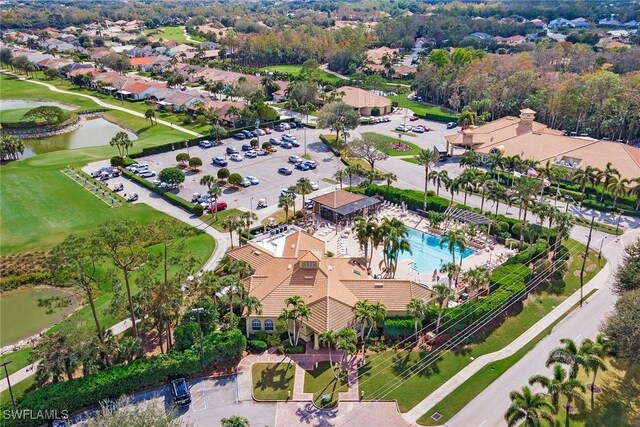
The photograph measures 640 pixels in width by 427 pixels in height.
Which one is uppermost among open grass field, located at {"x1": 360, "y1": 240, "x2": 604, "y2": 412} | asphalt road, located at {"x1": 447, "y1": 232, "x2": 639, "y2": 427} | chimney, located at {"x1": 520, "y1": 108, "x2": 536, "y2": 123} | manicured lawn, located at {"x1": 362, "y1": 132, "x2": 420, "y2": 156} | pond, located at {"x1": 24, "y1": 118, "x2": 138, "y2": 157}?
chimney, located at {"x1": 520, "y1": 108, "x2": 536, "y2": 123}

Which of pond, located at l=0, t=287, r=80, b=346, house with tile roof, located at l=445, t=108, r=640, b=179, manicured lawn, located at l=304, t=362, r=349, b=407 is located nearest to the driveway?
manicured lawn, located at l=304, t=362, r=349, b=407

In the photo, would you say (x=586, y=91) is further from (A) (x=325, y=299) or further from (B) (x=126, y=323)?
(B) (x=126, y=323)

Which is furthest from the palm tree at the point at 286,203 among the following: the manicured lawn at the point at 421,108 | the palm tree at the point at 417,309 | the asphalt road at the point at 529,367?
the manicured lawn at the point at 421,108

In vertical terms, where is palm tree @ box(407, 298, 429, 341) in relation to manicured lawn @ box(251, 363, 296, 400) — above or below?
above

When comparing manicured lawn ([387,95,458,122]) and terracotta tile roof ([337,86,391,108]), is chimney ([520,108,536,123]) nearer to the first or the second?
manicured lawn ([387,95,458,122])
